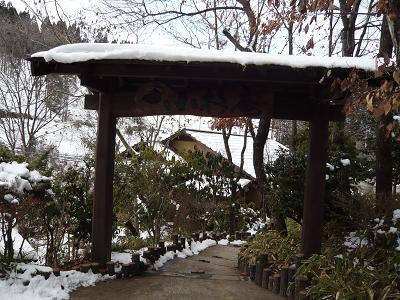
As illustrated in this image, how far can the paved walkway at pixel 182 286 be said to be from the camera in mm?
4777

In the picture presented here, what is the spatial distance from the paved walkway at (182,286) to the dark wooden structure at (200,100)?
0.71 meters

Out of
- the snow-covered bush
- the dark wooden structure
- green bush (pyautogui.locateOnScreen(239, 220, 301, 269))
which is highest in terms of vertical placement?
the dark wooden structure

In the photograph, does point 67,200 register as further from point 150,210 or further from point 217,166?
point 217,166

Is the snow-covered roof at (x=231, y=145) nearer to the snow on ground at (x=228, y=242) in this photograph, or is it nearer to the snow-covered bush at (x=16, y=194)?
the snow on ground at (x=228, y=242)

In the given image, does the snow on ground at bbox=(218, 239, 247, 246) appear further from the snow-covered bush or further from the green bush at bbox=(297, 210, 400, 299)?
the snow-covered bush

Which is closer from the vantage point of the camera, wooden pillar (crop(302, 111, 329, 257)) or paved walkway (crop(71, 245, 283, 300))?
paved walkway (crop(71, 245, 283, 300))

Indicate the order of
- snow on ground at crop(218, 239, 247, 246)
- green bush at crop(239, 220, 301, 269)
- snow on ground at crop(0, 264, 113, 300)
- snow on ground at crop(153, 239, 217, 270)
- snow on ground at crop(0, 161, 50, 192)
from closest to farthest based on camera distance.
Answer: snow on ground at crop(0, 264, 113, 300)
snow on ground at crop(0, 161, 50, 192)
green bush at crop(239, 220, 301, 269)
snow on ground at crop(153, 239, 217, 270)
snow on ground at crop(218, 239, 247, 246)

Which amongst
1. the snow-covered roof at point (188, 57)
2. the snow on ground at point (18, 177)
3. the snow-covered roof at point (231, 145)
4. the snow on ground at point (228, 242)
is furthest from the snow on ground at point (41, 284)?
the snow-covered roof at point (231, 145)

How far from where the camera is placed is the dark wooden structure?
5078 millimetres

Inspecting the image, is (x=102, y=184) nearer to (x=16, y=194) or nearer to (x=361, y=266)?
(x=16, y=194)

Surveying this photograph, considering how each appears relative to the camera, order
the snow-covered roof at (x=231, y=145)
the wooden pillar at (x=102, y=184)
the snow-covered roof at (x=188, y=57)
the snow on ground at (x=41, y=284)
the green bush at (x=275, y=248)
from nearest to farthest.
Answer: the snow on ground at (x=41, y=284) < the snow-covered roof at (x=188, y=57) < the wooden pillar at (x=102, y=184) < the green bush at (x=275, y=248) < the snow-covered roof at (x=231, y=145)

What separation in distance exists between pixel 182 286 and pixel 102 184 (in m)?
1.76

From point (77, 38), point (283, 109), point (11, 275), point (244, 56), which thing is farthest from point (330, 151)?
point (77, 38)

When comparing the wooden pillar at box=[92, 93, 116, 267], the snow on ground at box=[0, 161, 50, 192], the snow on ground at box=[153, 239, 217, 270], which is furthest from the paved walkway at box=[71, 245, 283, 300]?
the snow on ground at box=[0, 161, 50, 192]
